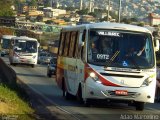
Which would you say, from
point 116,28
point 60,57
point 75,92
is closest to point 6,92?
point 75,92

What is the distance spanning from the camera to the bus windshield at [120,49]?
60.3 feet

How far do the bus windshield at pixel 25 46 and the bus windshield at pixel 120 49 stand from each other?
3585cm

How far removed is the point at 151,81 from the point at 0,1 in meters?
64.7

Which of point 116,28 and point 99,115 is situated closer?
point 99,115

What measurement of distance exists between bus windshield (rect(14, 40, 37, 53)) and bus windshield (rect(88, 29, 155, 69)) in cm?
3585

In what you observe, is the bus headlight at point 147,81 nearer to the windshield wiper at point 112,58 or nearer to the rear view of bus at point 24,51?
the windshield wiper at point 112,58

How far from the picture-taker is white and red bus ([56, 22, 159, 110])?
18.1 meters

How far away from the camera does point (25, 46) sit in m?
54.7

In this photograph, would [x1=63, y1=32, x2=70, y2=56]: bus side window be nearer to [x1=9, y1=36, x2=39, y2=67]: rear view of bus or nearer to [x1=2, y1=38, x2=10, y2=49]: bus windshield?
[x1=9, y1=36, x2=39, y2=67]: rear view of bus

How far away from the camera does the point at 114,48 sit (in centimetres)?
1859

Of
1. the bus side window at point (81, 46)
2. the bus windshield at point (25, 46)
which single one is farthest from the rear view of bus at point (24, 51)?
the bus side window at point (81, 46)

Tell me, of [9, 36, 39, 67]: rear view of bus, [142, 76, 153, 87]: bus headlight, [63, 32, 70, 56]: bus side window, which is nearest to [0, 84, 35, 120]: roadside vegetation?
[142, 76, 153, 87]: bus headlight

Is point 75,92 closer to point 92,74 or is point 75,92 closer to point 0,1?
point 92,74

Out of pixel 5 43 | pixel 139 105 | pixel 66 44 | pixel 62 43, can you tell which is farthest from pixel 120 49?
pixel 5 43
